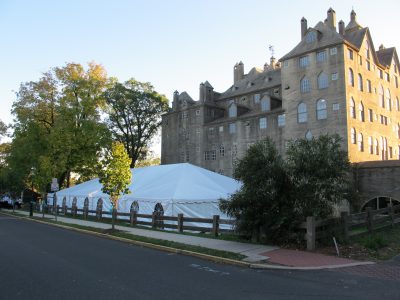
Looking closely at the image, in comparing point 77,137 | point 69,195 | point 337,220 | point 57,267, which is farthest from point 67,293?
point 77,137

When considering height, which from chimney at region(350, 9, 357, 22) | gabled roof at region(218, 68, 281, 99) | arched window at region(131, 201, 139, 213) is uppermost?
chimney at region(350, 9, 357, 22)

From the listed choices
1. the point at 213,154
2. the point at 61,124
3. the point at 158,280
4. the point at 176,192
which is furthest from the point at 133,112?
the point at 158,280

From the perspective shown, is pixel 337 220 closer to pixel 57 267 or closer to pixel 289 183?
pixel 289 183

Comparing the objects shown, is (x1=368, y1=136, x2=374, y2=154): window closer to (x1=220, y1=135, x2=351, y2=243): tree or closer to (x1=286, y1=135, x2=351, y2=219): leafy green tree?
(x1=220, y1=135, x2=351, y2=243): tree

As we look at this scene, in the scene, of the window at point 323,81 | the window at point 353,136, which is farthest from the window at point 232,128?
the window at point 353,136

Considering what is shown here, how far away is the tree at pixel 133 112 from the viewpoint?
64625 mm

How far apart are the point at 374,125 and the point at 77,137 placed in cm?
3581

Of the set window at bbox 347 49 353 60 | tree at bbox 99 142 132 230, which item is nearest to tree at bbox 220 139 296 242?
tree at bbox 99 142 132 230

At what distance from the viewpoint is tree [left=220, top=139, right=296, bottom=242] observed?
1456cm

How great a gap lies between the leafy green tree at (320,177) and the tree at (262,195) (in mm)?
485

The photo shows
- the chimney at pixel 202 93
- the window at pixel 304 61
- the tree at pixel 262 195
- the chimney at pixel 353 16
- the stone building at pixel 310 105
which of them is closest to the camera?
the tree at pixel 262 195

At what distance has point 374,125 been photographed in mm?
49188

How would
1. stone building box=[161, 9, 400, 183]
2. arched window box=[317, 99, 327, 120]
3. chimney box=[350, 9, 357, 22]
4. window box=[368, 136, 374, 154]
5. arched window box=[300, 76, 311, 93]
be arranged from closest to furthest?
1. stone building box=[161, 9, 400, 183]
2. arched window box=[317, 99, 327, 120]
3. window box=[368, 136, 374, 154]
4. arched window box=[300, 76, 311, 93]
5. chimney box=[350, 9, 357, 22]

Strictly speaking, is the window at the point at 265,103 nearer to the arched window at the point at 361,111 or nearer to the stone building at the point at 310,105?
the stone building at the point at 310,105
